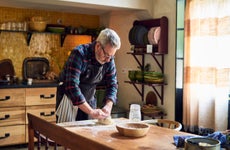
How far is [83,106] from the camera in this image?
2.48 meters

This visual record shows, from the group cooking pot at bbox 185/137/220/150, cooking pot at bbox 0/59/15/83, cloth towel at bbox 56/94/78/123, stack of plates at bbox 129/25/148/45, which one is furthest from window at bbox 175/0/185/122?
cooking pot at bbox 185/137/220/150

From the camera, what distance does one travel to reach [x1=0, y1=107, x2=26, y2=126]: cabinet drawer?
4.35 metres

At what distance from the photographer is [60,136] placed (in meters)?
1.90

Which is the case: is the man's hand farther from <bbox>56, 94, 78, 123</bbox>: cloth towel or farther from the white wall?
the white wall

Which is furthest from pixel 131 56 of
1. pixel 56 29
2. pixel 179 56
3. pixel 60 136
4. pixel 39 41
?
pixel 60 136

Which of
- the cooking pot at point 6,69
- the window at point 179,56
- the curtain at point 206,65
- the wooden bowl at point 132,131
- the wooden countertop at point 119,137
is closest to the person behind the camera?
the wooden countertop at point 119,137

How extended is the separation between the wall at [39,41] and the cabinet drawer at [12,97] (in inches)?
26.8

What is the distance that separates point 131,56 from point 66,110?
2423 mm

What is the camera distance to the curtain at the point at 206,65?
3588 millimetres

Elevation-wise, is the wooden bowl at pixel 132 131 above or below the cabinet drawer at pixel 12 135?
above

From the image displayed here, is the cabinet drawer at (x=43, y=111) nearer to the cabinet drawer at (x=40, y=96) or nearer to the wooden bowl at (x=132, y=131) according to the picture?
the cabinet drawer at (x=40, y=96)

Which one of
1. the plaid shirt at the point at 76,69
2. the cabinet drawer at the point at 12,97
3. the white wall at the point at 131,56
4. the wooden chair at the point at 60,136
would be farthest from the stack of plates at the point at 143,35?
the wooden chair at the point at 60,136

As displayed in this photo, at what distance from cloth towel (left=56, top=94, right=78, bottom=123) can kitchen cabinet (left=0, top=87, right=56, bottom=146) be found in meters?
1.84

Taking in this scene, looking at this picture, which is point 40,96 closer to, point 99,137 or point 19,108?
point 19,108
